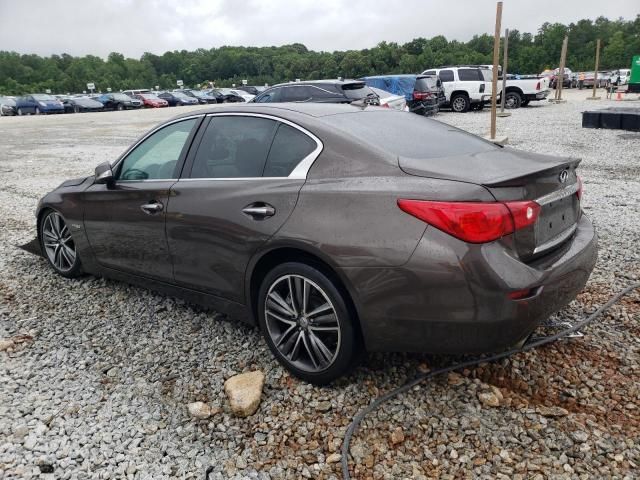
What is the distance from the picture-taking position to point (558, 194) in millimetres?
2840

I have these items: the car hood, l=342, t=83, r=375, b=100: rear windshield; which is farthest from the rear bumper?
l=342, t=83, r=375, b=100: rear windshield

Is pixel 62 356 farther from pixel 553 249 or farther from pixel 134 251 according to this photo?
pixel 553 249

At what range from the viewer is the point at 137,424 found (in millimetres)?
2811

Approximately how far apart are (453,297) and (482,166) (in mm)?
772

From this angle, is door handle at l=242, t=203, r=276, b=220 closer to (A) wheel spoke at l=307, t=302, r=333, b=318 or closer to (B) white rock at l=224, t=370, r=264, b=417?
(A) wheel spoke at l=307, t=302, r=333, b=318

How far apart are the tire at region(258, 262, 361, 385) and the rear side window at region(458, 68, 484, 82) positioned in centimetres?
2260

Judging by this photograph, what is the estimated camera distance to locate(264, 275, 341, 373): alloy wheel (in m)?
2.89

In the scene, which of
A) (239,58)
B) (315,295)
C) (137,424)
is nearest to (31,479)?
(137,424)

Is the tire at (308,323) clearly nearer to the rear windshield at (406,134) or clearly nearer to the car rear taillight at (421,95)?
the rear windshield at (406,134)

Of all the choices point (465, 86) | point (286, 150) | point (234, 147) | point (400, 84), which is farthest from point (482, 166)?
point (465, 86)

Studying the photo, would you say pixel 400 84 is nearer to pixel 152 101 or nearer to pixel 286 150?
pixel 286 150

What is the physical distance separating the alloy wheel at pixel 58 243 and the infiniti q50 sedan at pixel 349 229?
0.97 m

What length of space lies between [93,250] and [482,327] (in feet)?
10.6

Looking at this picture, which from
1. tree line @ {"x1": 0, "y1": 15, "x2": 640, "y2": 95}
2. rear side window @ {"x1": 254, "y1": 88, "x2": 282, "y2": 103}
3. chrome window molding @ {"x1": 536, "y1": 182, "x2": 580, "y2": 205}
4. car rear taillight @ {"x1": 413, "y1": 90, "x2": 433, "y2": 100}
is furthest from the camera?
tree line @ {"x1": 0, "y1": 15, "x2": 640, "y2": 95}
